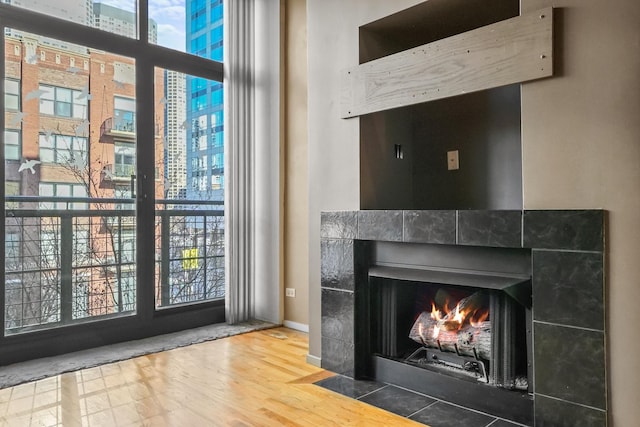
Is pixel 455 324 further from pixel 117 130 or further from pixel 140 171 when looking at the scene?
pixel 117 130

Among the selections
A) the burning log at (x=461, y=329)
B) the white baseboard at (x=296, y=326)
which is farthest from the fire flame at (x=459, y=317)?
the white baseboard at (x=296, y=326)

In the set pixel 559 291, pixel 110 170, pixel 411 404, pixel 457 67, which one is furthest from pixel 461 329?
pixel 110 170

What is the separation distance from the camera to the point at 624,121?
5.75ft

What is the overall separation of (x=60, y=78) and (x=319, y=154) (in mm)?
1927

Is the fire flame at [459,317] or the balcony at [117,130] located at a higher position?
the balcony at [117,130]

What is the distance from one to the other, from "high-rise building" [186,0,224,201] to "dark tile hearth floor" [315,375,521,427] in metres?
2.08

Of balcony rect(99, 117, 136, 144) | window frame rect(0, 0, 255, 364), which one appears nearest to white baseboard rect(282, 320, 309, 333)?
window frame rect(0, 0, 255, 364)

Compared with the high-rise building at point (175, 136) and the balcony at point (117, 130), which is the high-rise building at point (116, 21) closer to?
the high-rise building at point (175, 136)

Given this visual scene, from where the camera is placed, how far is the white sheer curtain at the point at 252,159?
3.97 m

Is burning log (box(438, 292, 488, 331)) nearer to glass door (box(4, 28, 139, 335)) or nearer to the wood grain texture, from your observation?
the wood grain texture

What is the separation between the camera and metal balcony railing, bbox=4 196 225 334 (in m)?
3.10

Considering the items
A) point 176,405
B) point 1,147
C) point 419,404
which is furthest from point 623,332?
point 1,147

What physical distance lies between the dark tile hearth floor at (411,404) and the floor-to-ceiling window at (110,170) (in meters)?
1.77

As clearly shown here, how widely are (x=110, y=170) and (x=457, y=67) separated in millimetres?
2584
